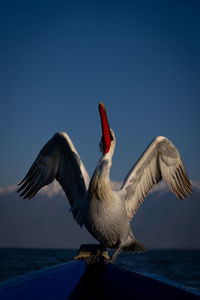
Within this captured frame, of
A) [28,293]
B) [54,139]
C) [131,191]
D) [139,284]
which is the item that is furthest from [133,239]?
[28,293]

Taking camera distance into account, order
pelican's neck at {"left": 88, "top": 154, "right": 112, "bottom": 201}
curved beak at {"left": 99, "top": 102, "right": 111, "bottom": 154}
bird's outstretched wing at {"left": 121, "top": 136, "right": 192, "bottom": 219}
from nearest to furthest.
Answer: pelican's neck at {"left": 88, "top": 154, "right": 112, "bottom": 201}
curved beak at {"left": 99, "top": 102, "right": 111, "bottom": 154}
bird's outstretched wing at {"left": 121, "top": 136, "right": 192, "bottom": 219}

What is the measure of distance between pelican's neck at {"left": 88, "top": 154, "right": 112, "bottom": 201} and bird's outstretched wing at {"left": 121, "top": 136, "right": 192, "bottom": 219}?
0.77 metres

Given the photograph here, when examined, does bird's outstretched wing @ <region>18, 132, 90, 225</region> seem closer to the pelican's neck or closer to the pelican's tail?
the pelican's neck

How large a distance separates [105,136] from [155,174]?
59.2 inches

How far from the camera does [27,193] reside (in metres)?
4.82

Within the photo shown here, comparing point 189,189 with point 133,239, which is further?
point 189,189

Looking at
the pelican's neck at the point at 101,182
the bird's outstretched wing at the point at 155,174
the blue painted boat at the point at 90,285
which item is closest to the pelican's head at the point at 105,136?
the pelican's neck at the point at 101,182

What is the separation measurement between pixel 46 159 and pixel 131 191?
1.32 metres

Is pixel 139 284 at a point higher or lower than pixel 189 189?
lower

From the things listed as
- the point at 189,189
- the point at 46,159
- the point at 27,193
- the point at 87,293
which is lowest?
the point at 87,293

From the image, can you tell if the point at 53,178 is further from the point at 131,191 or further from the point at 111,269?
the point at 111,269

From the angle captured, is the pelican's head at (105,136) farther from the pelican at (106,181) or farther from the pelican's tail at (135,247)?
the pelican's tail at (135,247)

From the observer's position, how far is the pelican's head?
3661mm

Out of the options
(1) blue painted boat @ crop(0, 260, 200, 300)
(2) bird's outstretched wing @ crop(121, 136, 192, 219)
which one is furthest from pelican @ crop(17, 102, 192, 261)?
Answer: (1) blue painted boat @ crop(0, 260, 200, 300)
